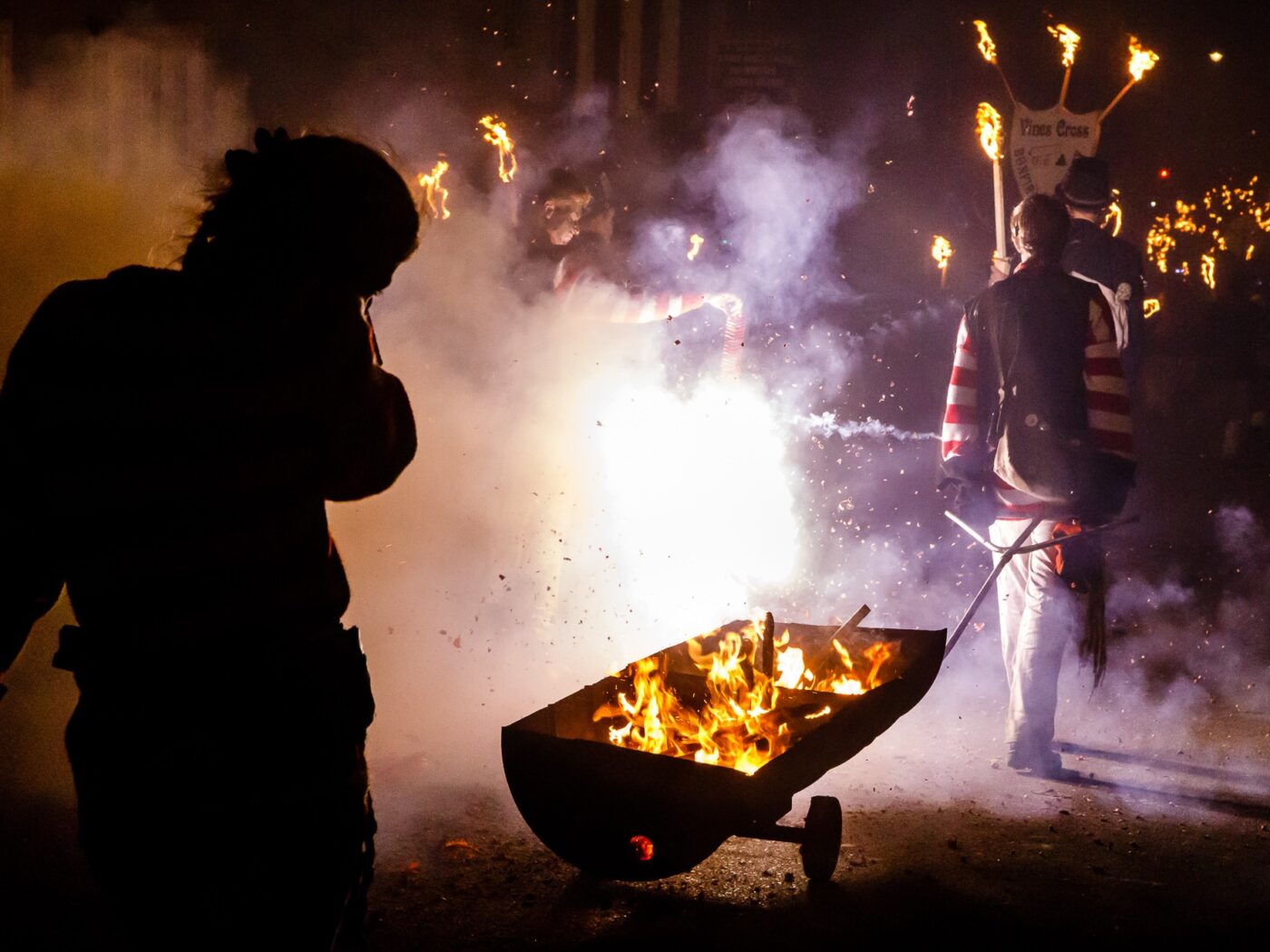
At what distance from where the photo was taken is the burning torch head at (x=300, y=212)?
1.78 meters

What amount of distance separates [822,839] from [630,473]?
5.33 metres

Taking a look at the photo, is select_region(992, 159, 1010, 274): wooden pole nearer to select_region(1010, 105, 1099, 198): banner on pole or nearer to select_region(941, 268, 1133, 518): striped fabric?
select_region(941, 268, 1133, 518): striped fabric

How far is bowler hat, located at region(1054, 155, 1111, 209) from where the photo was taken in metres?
8.77

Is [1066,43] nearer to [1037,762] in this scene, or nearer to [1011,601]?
[1011,601]

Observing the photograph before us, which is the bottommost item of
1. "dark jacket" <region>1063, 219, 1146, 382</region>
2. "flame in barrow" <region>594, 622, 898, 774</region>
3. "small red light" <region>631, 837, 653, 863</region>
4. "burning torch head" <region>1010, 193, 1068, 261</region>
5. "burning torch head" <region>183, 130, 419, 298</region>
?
"small red light" <region>631, 837, 653, 863</region>

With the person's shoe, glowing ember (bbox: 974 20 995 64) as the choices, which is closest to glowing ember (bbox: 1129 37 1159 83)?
glowing ember (bbox: 974 20 995 64)

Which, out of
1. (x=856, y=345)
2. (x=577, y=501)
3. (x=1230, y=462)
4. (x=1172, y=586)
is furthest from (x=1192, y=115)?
(x=577, y=501)

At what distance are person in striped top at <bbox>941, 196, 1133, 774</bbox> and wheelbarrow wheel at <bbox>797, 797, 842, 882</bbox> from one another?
212cm

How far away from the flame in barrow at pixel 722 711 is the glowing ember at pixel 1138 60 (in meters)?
10.5

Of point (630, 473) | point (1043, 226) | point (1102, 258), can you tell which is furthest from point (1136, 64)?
point (630, 473)

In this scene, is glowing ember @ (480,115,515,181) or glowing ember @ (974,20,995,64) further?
glowing ember @ (974,20,995,64)

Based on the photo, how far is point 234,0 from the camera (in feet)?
29.8

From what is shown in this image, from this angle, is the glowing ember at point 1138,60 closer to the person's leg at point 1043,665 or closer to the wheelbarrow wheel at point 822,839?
the person's leg at point 1043,665

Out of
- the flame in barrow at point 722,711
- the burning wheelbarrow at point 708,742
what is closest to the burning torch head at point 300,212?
the burning wheelbarrow at point 708,742
